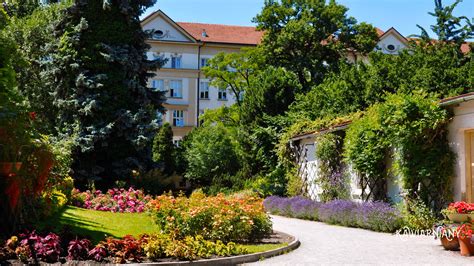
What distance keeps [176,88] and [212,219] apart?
44311 mm

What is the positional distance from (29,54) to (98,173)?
9640 millimetres

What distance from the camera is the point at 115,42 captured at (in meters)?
29.6

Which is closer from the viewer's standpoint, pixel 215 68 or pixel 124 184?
pixel 124 184

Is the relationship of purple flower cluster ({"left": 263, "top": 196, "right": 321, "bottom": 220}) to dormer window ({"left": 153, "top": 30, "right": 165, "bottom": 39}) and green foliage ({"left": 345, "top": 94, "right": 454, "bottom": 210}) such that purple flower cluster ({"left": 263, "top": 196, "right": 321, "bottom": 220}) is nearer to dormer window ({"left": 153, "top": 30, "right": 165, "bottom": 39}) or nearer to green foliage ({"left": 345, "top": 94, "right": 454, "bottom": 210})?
green foliage ({"left": 345, "top": 94, "right": 454, "bottom": 210})

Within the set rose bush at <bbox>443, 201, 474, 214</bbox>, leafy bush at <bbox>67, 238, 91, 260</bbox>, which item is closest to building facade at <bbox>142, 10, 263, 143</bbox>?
rose bush at <bbox>443, 201, 474, 214</bbox>

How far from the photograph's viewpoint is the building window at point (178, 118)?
2219 inches

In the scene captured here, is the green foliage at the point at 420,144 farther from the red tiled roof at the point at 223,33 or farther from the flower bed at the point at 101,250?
the red tiled roof at the point at 223,33

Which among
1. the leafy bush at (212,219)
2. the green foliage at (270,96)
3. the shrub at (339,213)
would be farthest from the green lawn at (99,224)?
the green foliage at (270,96)

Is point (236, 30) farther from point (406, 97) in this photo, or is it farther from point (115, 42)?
point (406, 97)

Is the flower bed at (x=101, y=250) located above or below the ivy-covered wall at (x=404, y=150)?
below

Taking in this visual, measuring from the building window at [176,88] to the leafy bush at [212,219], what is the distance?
1657 inches

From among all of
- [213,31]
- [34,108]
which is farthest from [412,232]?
[213,31]

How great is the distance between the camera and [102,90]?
2859 centimetres

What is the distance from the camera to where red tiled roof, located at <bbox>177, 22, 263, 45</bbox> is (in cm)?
5834
